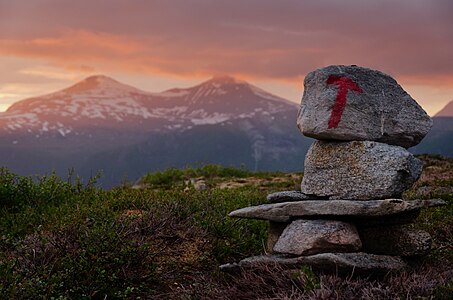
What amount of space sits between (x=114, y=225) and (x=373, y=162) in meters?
5.06

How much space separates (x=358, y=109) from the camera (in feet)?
35.4

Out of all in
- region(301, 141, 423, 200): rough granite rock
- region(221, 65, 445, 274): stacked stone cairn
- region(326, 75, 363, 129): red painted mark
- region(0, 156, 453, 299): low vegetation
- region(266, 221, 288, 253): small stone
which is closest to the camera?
region(0, 156, 453, 299): low vegetation

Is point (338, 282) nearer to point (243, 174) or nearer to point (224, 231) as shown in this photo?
point (224, 231)

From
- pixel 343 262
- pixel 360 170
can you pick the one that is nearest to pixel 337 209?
pixel 360 170

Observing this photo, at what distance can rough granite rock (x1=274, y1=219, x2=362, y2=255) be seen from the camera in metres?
9.79

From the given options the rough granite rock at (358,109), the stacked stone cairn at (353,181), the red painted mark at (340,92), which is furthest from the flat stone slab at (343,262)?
the red painted mark at (340,92)

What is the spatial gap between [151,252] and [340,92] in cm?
461

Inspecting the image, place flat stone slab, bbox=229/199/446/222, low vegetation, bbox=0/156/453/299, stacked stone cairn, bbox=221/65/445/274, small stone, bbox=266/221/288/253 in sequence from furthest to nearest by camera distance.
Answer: small stone, bbox=266/221/288/253 < stacked stone cairn, bbox=221/65/445/274 < flat stone slab, bbox=229/199/446/222 < low vegetation, bbox=0/156/453/299

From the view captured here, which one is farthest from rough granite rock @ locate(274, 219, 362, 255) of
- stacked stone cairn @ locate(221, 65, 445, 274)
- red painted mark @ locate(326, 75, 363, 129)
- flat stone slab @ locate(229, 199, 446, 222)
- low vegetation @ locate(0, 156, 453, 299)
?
red painted mark @ locate(326, 75, 363, 129)

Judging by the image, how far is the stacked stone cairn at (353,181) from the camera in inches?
387

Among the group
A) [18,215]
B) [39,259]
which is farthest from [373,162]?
[18,215]

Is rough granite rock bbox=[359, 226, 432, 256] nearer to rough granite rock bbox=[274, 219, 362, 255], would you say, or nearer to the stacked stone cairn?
the stacked stone cairn

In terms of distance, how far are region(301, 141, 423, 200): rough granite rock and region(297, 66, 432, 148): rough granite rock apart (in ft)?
0.88

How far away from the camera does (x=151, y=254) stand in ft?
35.4
